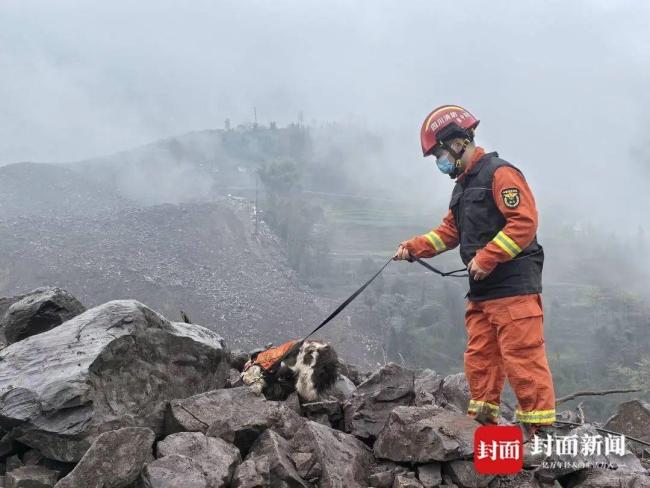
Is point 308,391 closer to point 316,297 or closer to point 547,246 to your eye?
point 316,297

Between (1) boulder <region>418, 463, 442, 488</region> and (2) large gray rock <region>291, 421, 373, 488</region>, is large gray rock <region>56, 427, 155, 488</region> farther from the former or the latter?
(1) boulder <region>418, 463, 442, 488</region>

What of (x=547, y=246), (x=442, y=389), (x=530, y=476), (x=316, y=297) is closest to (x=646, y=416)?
(x=442, y=389)

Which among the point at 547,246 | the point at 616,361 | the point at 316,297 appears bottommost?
the point at 616,361

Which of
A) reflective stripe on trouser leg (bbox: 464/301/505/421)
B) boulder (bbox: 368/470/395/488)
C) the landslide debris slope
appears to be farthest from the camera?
the landslide debris slope

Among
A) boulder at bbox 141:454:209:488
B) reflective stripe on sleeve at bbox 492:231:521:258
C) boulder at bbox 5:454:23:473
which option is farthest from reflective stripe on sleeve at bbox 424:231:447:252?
boulder at bbox 5:454:23:473

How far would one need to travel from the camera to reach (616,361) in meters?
42.4

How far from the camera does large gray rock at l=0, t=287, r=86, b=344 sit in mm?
5070

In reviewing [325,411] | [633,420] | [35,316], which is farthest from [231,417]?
[633,420]

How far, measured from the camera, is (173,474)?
9.52 feet

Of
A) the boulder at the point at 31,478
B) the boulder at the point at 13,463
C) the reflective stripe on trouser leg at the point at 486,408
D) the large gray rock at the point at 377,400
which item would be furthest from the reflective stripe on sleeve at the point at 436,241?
the boulder at the point at 13,463

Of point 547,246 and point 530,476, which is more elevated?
point 547,246

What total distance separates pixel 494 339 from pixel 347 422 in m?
1.31

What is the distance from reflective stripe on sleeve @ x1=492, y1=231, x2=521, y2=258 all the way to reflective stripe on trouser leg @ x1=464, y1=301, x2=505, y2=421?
0.51 meters

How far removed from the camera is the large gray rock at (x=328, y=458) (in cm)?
334
